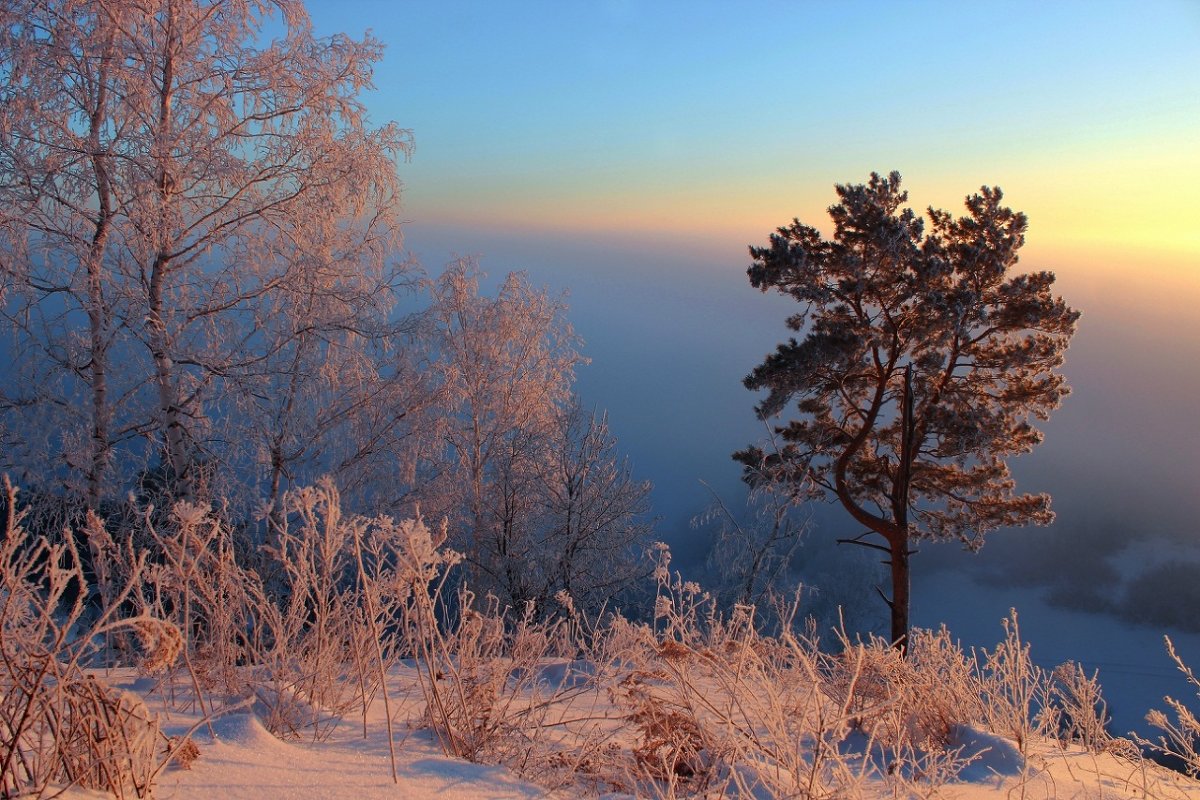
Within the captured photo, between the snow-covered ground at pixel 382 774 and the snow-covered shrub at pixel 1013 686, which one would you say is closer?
the snow-covered ground at pixel 382 774

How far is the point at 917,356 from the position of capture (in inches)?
452

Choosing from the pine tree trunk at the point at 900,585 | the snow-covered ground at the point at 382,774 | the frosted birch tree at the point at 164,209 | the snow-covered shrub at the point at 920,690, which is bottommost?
the pine tree trunk at the point at 900,585

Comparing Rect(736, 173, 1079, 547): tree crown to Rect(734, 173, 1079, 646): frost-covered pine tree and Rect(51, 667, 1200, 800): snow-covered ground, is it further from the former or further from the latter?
Rect(51, 667, 1200, 800): snow-covered ground

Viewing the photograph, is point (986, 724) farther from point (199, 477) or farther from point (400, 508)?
point (400, 508)

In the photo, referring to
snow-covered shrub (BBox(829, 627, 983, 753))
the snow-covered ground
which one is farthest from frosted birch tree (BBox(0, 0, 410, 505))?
→ snow-covered shrub (BBox(829, 627, 983, 753))

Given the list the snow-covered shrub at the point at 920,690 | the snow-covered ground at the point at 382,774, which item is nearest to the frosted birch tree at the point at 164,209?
the snow-covered ground at the point at 382,774

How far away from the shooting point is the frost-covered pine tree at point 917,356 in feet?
35.4

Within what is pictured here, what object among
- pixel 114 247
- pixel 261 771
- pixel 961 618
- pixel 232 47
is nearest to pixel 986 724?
pixel 261 771

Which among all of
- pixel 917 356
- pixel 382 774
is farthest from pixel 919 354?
pixel 382 774

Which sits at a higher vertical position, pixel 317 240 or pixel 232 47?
pixel 232 47

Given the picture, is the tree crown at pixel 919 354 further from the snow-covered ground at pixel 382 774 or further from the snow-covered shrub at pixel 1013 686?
the snow-covered ground at pixel 382 774

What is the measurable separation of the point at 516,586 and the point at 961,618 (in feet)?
73.4

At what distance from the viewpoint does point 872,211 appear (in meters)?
10.9

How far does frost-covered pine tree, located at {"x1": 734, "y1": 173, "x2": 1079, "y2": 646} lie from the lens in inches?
424
